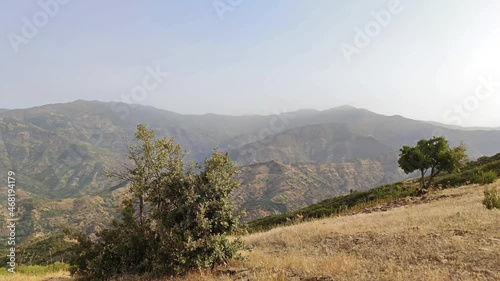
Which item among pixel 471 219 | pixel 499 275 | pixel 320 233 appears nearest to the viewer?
pixel 499 275

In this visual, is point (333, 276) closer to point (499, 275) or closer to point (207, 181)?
point (499, 275)

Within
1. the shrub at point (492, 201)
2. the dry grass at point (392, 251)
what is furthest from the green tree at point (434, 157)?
the dry grass at point (392, 251)

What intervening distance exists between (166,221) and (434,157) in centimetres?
3218

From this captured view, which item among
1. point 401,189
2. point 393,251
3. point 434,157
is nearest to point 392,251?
point 393,251

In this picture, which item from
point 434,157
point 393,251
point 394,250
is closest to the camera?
point 393,251

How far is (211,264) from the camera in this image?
11828mm

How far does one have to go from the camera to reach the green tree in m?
34.5

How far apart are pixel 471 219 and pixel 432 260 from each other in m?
5.57

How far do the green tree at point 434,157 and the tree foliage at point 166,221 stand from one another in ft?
94.8

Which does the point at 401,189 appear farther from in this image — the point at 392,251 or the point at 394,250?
the point at 392,251

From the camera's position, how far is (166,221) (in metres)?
12.1

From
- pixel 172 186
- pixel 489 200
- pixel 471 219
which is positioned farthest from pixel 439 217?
pixel 172 186

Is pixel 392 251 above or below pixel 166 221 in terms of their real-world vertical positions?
below

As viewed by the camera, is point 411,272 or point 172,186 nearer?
point 411,272
